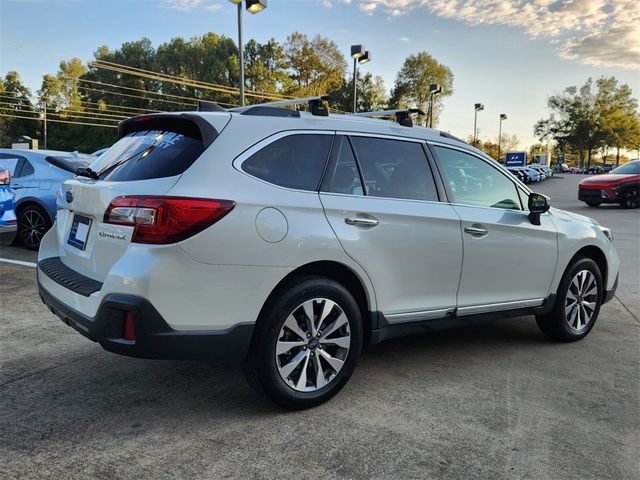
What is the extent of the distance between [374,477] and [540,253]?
98.9 inches

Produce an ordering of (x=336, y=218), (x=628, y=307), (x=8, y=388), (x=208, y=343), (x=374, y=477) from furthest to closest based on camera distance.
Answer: (x=628, y=307) → (x=8, y=388) → (x=336, y=218) → (x=208, y=343) → (x=374, y=477)

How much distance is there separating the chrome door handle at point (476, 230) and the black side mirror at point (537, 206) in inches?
23.7

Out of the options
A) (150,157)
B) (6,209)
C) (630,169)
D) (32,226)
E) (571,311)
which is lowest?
(571,311)

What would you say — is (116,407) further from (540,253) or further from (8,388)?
(540,253)

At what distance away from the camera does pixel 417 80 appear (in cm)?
7381

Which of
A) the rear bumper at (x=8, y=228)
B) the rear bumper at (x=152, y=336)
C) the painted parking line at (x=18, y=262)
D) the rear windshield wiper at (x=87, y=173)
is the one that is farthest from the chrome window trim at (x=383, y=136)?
the rear bumper at (x=8, y=228)

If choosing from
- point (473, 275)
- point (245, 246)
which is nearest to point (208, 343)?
point (245, 246)

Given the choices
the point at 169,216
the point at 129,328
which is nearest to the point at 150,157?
the point at 169,216

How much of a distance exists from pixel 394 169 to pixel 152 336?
1876 mm

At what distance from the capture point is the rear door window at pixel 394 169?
3439mm

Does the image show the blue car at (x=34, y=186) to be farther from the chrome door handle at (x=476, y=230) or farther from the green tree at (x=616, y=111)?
the green tree at (x=616, y=111)

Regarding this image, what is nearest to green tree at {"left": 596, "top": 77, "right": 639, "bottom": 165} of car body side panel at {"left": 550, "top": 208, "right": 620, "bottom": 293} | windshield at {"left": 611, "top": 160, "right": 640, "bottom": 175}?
windshield at {"left": 611, "top": 160, "right": 640, "bottom": 175}

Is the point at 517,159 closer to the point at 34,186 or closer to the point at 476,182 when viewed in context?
the point at 34,186

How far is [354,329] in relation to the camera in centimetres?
323
